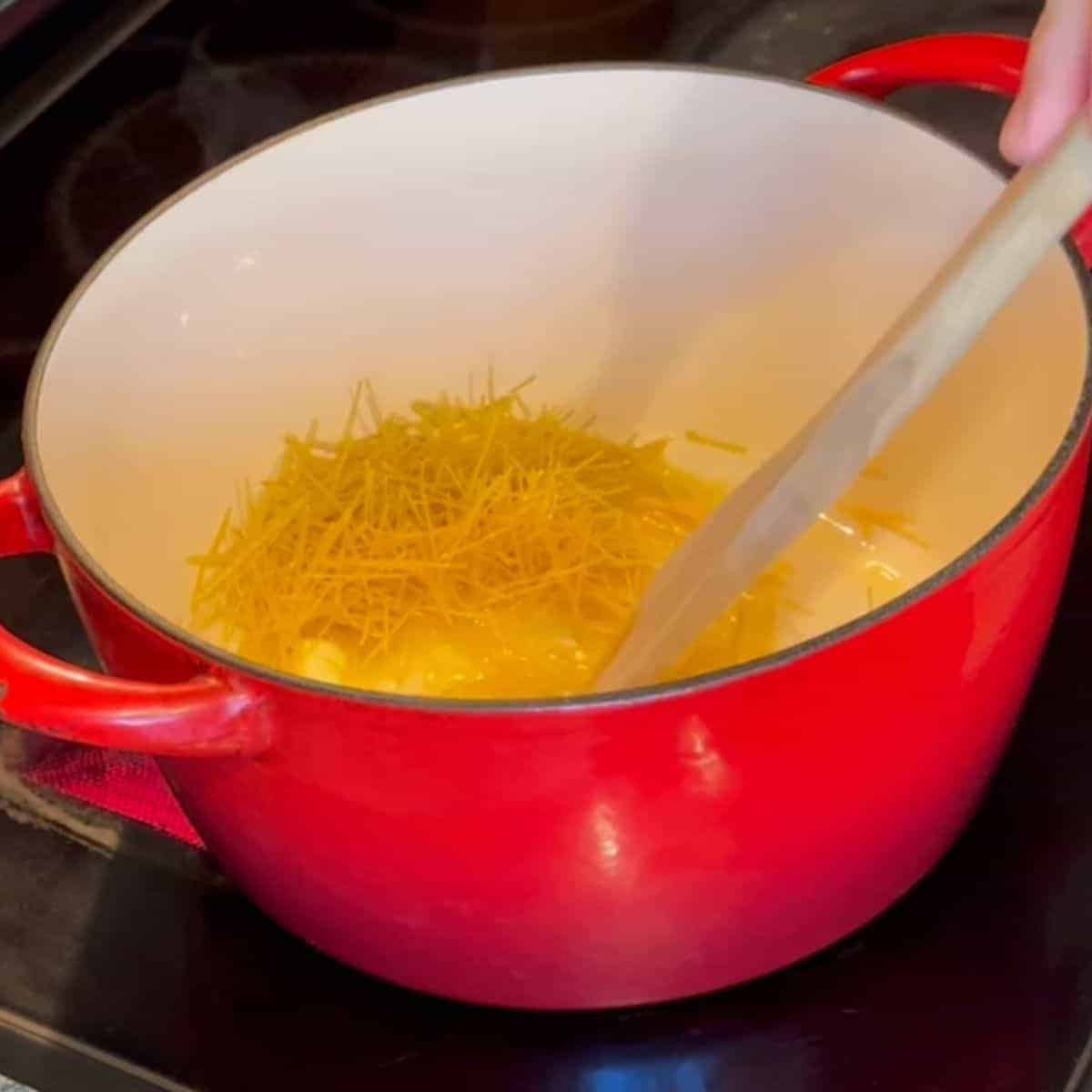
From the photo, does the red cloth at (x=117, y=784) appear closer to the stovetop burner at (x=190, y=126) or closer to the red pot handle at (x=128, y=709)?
the red pot handle at (x=128, y=709)

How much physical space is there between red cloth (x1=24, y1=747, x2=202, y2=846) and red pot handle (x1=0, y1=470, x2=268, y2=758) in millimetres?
147

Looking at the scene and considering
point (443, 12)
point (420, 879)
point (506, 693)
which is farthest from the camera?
point (443, 12)

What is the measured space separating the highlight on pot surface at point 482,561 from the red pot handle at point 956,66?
5.8 inches

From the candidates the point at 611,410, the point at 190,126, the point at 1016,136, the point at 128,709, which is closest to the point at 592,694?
the point at 128,709

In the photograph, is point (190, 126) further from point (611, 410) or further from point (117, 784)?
point (117, 784)

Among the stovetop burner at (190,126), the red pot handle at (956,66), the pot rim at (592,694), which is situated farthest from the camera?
the stovetop burner at (190,126)

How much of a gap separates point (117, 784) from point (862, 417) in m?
0.27

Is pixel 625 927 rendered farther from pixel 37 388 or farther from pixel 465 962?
pixel 37 388

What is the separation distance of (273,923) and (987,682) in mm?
224

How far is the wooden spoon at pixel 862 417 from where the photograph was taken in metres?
0.39

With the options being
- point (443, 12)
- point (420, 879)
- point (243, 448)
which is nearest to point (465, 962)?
point (420, 879)

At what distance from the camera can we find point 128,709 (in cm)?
37

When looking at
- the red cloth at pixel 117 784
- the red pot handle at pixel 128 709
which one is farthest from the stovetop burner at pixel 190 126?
the red pot handle at pixel 128 709

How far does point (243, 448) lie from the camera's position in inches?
24.4
